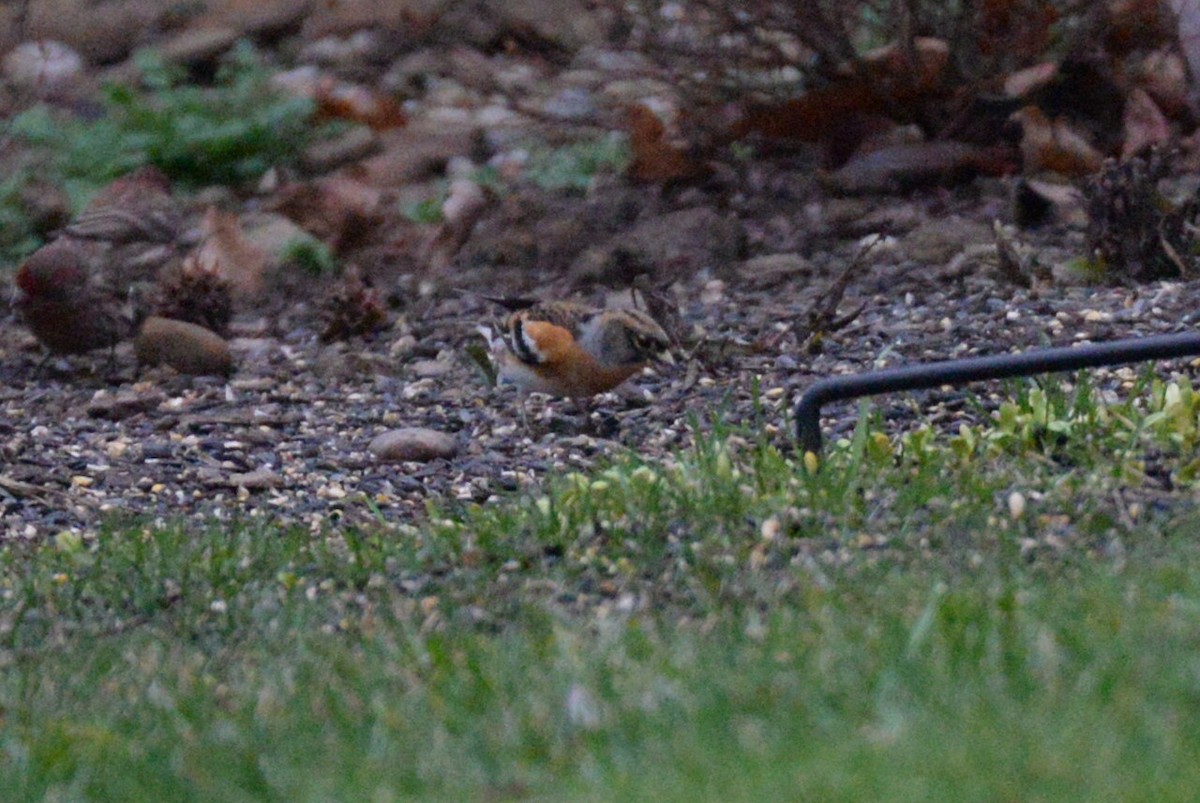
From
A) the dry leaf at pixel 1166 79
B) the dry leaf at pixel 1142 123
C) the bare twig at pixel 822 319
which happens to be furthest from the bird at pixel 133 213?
the dry leaf at pixel 1166 79

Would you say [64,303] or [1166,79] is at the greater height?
[1166,79]

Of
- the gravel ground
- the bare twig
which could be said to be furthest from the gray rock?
the bare twig

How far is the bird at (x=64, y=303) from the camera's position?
7695 mm

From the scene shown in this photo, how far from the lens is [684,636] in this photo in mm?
3764

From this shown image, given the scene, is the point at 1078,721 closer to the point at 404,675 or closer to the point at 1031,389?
the point at 404,675

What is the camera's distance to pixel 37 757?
11.2ft

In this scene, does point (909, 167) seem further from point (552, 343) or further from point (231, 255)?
point (231, 255)

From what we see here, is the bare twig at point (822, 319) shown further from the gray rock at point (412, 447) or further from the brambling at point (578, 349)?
the gray rock at point (412, 447)

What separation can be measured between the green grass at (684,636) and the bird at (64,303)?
2405 mm

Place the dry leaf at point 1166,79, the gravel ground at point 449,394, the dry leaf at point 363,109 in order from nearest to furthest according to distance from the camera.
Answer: the gravel ground at point 449,394
the dry leaf at point 1166,79
the dry leaf at point 363,109

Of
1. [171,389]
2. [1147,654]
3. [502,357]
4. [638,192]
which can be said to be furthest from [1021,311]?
[1147,654]

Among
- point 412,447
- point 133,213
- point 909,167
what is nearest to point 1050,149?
point 909,167

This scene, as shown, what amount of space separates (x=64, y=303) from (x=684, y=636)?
4.69m

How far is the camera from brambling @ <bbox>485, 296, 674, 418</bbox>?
623cm
